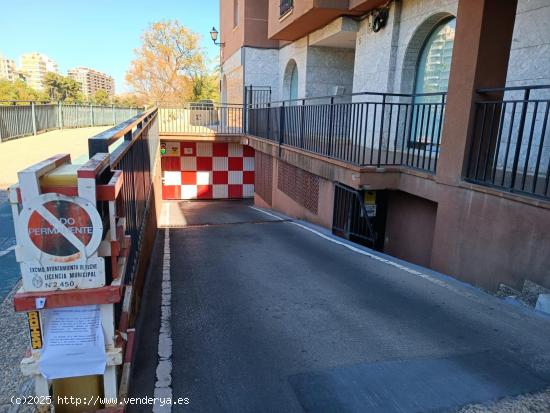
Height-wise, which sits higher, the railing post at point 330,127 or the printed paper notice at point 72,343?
the railing post at point 330,127

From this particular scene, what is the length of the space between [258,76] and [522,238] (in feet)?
47.5

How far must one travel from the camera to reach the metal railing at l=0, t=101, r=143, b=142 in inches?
532

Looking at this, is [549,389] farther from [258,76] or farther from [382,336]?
[258,76]

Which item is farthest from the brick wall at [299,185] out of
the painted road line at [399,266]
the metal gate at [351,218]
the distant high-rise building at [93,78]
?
the distant high-rise building at [93,78]

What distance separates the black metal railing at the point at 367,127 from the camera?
19.4 ft

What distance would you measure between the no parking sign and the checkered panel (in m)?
Result: 14.5

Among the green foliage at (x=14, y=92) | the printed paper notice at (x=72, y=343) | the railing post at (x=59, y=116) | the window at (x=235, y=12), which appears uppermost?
the window at (x=235, y=12)

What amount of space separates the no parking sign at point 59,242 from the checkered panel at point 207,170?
1449cm

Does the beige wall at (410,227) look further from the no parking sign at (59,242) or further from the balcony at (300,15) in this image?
the balcony at (300,15)

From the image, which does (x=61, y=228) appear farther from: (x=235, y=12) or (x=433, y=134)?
(x=235, y=12)

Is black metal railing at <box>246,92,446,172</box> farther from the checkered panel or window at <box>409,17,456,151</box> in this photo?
the checkered panel

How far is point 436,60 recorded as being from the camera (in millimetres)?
7699

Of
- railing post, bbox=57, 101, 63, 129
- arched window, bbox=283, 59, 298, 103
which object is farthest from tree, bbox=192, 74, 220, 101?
arched window, bbox=283, 59, 298, 103

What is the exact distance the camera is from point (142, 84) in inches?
1468
